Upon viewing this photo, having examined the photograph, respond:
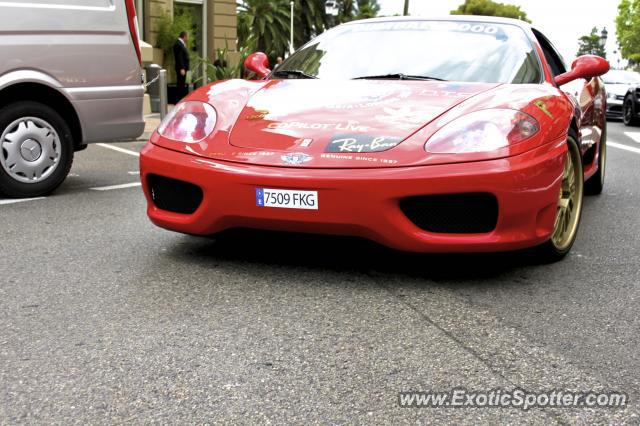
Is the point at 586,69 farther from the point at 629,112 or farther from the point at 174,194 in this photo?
the point at 629,112

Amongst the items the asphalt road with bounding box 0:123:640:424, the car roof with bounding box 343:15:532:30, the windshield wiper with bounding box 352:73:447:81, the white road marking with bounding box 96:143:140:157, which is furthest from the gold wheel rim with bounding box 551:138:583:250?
the white road marking with bounding box 96:143:140:157

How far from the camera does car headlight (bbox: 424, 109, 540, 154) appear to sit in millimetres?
3902

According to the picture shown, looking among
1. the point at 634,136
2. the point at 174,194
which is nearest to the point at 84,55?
the point at 174,194

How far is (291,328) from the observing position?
10.8 ft

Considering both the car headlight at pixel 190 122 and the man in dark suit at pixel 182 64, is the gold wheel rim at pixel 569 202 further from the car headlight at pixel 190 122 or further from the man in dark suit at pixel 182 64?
the man in dark suit at pixel 182 64

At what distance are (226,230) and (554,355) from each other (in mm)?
1705

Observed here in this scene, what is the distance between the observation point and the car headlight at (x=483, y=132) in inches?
154

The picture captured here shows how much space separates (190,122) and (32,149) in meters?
2.53

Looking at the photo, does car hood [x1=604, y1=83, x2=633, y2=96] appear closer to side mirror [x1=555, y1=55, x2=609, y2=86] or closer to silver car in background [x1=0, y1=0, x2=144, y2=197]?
silver car in background [x1=0, y1=0, x2=144, y2=197]

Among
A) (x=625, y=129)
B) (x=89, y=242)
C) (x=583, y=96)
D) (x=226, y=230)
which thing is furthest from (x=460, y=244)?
(x=625, y=129)

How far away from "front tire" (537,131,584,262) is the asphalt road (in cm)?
10

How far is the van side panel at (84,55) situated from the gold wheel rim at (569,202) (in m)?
3.50

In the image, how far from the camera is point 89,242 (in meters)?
4.84

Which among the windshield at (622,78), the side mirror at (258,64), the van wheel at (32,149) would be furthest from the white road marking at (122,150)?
the windshield at (622,78)
